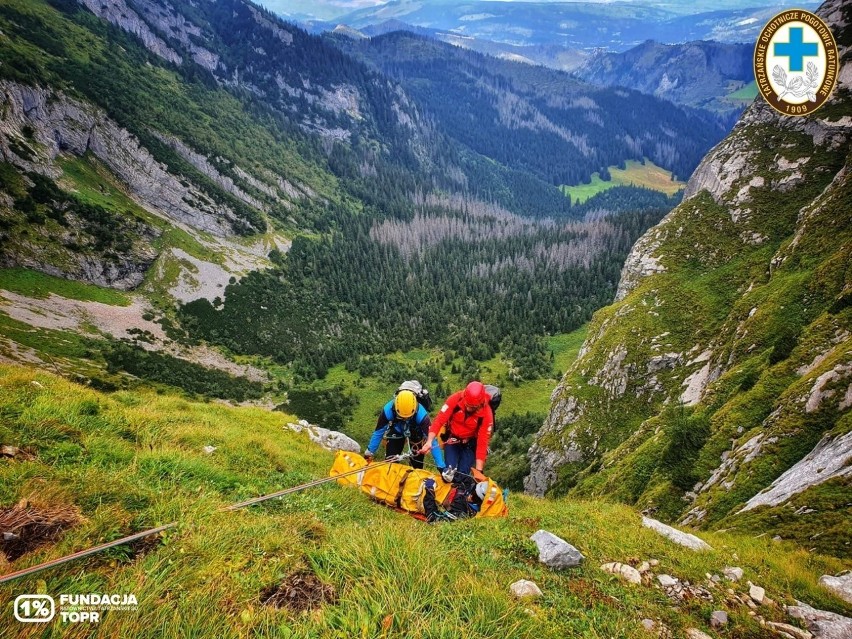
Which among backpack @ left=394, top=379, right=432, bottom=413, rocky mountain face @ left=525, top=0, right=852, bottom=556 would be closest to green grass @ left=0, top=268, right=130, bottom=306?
rocky mountain face @ left=525, top=0, right=852, bottom=556

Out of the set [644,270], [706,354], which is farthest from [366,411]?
[706,354]

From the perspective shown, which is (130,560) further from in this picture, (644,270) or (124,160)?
(124,160)

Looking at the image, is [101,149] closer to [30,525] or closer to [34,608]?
[30,525]

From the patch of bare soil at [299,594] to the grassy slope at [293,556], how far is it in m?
0.11

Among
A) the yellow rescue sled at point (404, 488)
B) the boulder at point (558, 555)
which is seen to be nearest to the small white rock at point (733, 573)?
the boulder at point (558, 555)

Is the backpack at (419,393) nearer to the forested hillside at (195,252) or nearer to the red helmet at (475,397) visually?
the red helmet at (475,397)

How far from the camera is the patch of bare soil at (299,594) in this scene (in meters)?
4.81

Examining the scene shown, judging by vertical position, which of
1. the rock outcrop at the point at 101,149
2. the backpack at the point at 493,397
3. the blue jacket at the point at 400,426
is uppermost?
the rock outcrop at the point at 101,149

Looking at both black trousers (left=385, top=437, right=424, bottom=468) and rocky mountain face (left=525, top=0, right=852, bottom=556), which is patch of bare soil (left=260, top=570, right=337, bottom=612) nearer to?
black trousers (left=385, top=437, right=424, bottom=468)

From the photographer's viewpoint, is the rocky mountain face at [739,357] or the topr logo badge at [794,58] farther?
the topr logo badge at [794,58]

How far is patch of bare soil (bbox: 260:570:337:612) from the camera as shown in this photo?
481 centimetres

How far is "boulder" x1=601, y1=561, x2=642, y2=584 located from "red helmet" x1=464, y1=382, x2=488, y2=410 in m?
5.16

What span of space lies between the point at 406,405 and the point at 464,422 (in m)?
1.85

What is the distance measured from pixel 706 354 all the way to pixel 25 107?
15528cm
